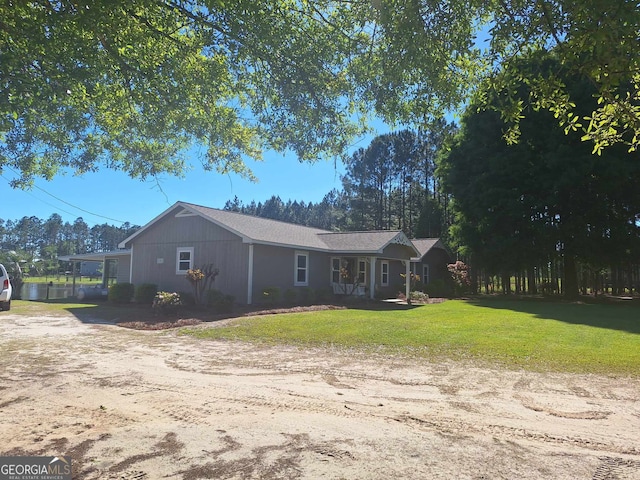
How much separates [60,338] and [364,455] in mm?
9394

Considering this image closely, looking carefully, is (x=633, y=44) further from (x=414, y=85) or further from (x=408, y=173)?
(x=408, y=173)

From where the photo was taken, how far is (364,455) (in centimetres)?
368

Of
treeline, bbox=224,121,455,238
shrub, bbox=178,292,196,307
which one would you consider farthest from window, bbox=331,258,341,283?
treeline, bbox=224,121,455,238

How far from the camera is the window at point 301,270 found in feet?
69.7

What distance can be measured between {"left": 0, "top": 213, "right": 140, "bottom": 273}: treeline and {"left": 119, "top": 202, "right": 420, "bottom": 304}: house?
82563mm

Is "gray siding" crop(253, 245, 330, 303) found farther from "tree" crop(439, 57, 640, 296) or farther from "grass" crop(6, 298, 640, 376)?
"tree" crop(439, 57, 640, 296)

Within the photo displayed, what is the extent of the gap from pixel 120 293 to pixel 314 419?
18.9 metres

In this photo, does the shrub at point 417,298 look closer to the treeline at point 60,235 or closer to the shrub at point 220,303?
the shrub at point 220,303

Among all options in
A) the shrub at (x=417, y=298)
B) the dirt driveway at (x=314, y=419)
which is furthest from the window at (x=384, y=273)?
the dirt driveway at (x=314, y=419)

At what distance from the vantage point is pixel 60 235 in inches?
4390

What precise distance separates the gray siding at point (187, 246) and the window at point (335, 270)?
6.38 metres

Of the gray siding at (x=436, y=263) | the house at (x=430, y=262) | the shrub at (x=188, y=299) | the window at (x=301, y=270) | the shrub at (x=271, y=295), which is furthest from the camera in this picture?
the gray siding at (x=436, y=263)

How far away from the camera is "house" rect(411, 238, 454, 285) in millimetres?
31531

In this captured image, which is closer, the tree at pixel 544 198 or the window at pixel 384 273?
the tree at pixel 544 198
